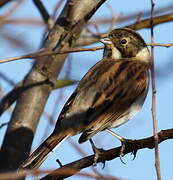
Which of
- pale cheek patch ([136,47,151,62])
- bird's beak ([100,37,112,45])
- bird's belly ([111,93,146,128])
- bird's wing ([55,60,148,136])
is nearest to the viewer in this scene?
bird's wing ([55,60,148,136])

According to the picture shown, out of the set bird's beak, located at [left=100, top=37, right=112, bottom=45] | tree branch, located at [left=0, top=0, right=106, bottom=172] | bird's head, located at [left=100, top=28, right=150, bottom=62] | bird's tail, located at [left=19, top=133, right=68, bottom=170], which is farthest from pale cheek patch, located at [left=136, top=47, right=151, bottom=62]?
bird's tail, located at [left=19, top=133, right=68, bottom=170]

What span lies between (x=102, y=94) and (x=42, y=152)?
30.2 inches

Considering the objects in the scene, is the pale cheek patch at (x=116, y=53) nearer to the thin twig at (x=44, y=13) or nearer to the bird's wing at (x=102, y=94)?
the bird's wing at (x=102, y=94)

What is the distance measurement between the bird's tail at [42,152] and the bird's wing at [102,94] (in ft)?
0.41

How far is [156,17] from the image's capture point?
13.0ft

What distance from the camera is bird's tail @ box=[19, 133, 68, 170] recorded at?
3230mm

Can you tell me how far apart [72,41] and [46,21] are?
0.46 meters

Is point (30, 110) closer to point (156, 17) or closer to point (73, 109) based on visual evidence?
point (73, 109)

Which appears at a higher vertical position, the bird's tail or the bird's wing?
the bird's tail

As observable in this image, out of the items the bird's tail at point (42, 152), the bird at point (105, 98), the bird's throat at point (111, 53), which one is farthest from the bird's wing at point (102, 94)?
the bird's throat at point (111, 53)

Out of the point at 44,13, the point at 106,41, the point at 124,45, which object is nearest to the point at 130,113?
the point at 106,41

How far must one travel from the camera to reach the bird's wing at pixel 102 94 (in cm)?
363

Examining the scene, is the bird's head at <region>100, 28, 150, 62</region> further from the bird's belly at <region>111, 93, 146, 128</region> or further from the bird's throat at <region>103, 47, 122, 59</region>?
the bird's belly at <region>111, 93, 146, 128</region>

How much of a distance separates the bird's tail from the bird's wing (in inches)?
5.0
